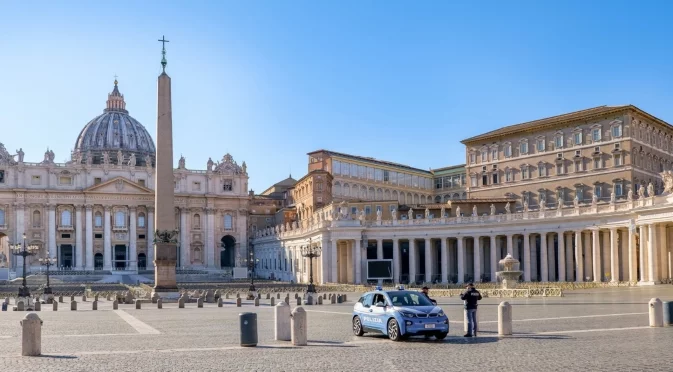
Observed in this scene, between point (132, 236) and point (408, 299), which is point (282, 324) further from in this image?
point (132, 236)

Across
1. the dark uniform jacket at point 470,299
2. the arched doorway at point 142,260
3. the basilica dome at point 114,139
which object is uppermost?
the basilica dome at point 114,139

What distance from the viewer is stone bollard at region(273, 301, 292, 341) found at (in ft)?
67.7

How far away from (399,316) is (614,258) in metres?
46.4

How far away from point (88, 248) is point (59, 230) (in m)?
4.75

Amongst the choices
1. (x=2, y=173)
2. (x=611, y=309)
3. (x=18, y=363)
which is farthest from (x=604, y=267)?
(x=2, y=173)

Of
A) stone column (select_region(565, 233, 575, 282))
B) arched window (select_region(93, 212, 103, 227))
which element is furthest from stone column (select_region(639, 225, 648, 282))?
arched window (select_region(93, 212, 103, 227))

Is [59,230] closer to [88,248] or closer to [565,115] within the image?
[88,248]

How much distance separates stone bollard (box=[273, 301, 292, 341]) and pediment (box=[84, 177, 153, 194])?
101517mm

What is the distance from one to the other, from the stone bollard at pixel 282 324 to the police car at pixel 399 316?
2106 mm

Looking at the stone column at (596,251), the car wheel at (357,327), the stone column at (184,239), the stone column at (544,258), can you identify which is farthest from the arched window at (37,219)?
the car wheel at (357,327)

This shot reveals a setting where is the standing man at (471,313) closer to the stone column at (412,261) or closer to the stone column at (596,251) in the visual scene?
the stone column at (596,251)

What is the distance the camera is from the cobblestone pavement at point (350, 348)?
15.5 m

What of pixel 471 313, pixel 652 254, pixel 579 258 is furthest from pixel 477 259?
pixel 471 313

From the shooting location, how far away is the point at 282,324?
2070 cm
